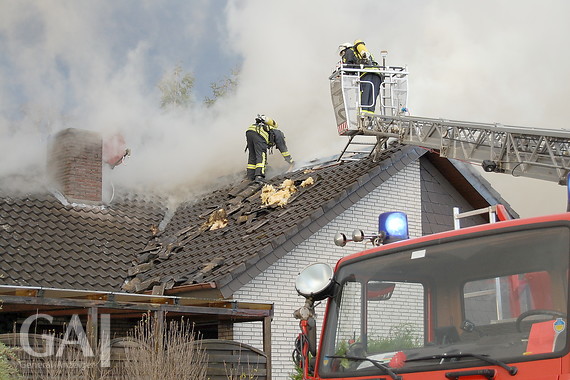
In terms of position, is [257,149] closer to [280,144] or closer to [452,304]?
[280,144]

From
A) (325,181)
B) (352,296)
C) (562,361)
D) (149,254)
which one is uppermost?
(325,181)

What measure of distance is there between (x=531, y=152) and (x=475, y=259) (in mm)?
5476

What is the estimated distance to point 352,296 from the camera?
442cm

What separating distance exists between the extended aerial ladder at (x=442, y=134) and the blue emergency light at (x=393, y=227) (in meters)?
3.83

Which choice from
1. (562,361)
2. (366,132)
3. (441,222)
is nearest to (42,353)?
(562,361)

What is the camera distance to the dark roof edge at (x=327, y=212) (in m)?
10.8

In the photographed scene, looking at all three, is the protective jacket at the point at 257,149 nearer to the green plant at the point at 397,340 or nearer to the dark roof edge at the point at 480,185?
the dark roof edge at the point at 480,185

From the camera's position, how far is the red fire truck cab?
3.52m

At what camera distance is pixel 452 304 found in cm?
401

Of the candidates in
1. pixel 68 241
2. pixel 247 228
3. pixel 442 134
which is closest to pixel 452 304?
pixel 442 134

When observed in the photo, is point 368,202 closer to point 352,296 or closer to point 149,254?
point 149,254

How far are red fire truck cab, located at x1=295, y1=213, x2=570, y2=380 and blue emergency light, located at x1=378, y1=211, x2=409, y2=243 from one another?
1.35ft

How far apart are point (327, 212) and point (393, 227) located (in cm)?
710

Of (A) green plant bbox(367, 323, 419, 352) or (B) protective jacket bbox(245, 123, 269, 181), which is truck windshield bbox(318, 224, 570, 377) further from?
(B) protective jacket bbox(245, 123, 269, 181)
